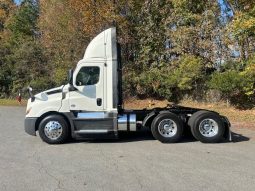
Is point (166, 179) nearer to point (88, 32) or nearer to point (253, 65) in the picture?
point (253, 65)

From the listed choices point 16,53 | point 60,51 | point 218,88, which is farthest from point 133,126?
point 16,53

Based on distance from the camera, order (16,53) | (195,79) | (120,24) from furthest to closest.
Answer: (16,53)
(120,24)
(195,79)

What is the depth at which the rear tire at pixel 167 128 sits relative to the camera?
1238 cm

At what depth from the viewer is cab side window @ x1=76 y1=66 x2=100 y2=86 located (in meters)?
12.7

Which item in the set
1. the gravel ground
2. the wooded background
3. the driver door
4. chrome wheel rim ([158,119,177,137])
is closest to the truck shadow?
the gravel ground

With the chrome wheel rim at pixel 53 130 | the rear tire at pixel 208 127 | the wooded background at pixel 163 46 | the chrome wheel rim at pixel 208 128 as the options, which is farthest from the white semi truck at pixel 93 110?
the wooded background at pixel 163 46

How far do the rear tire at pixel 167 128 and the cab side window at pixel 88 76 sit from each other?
82.8 inches

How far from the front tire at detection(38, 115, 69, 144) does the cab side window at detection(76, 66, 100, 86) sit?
3.99 feet

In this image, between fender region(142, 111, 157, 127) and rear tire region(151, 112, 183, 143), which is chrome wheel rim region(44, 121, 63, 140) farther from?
rear tire region(151, 112, 183, 143)

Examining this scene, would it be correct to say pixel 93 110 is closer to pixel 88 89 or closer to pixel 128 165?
pixel 88 89

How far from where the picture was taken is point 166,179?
8.14 metres

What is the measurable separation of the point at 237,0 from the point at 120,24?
30.9ft

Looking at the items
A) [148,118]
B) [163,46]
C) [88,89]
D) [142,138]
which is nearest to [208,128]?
[148,118]

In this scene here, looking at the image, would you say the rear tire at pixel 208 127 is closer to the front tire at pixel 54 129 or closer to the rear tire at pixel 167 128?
the rear tire at pixel 167 128
